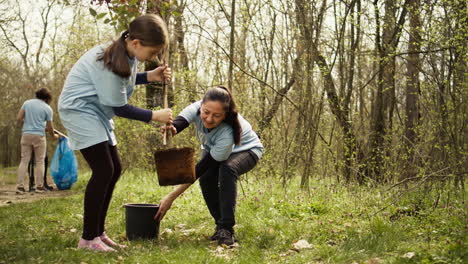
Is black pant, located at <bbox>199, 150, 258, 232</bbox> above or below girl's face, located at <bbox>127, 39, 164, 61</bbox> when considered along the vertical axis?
below

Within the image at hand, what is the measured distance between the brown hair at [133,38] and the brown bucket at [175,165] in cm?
71

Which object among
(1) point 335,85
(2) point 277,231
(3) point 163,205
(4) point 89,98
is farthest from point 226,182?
(1) point 335,85

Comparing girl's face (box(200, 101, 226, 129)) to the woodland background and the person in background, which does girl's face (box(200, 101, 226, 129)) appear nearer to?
the woodland background

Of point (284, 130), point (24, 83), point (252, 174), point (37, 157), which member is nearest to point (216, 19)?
point (284, 130)

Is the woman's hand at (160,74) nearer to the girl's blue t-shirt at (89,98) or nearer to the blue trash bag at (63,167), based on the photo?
the girl's blue t-shirt at (89,98)

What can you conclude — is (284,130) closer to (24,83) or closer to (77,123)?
(77,123)

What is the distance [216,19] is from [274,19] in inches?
75.0

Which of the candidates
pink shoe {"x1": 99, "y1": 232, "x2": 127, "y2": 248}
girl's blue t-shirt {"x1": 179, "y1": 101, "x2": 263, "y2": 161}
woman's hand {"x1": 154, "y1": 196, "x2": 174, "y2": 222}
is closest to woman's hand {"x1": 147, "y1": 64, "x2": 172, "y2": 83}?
girl's blue t-shirt {"x1": 179, "y1": 101, "x2": 263, "y2": 161}

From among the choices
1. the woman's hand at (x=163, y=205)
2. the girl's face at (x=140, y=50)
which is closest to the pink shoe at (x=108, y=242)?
the woman's hand at (x=163, y=205)

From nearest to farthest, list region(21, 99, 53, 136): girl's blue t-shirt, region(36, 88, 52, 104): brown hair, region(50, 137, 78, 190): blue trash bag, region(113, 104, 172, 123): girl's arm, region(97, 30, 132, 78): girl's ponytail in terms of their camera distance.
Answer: region(97, 30, 132, 78): girl's ponytail, region(113, 104, 172, 123): girl's arm, region(21, 99, 53, 136): girl's blue t-shirt, region(36, 88, 52, 104): brown hair, region(50, 137, 78, 190): blue trash bag

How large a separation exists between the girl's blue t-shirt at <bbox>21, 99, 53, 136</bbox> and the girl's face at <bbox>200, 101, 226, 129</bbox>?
5374 mm

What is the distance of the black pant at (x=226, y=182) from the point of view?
3666 millimetres

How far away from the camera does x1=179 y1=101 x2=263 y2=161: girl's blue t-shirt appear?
12.1ft

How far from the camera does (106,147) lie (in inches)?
128
